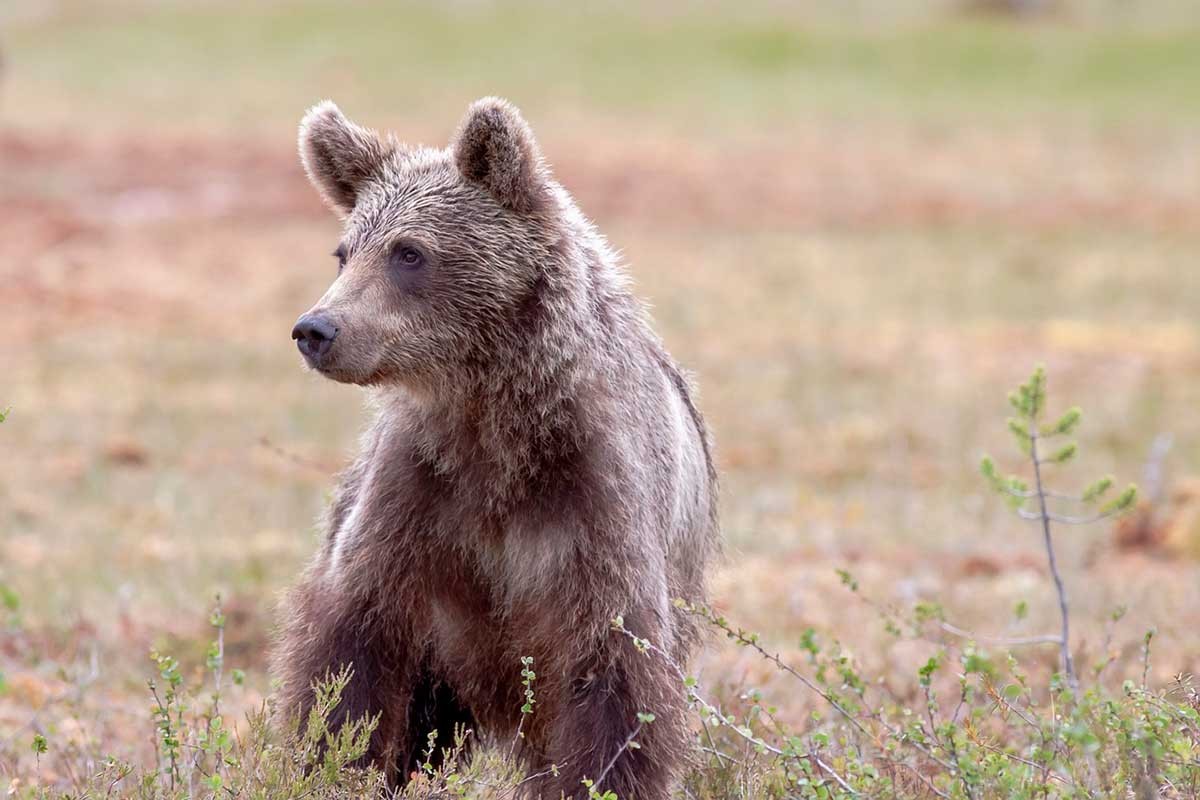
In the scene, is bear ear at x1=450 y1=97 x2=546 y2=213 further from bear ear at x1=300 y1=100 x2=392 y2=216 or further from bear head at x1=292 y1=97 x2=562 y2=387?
bear ear at x1=300 y1=100 x2=392 y2=216

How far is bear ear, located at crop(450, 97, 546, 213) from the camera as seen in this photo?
499 cm

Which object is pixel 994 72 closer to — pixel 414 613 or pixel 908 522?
pixel 908 522

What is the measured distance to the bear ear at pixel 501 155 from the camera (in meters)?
4.99

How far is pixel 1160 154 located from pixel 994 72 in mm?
9589

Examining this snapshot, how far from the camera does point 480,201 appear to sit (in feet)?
16.9

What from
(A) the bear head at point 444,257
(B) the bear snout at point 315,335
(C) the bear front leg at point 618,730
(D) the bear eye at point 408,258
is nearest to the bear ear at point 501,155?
(A) the bear head at point 444,257

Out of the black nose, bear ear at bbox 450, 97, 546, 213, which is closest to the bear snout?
the black nose

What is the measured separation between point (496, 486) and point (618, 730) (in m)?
0.78

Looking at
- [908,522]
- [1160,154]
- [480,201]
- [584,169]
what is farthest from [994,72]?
[480,201]

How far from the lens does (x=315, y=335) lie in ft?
15.6

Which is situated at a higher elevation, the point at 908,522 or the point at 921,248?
the point at 921,248

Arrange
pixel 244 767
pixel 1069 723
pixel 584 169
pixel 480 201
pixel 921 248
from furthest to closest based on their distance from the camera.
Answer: pixel 584 169, pixel 921 248, pixel 480 201, pixel 244 767, pixel 1069 723

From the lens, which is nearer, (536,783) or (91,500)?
(536,783)

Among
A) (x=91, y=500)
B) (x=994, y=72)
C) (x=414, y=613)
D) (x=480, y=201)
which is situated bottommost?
(x=91, y=500)
